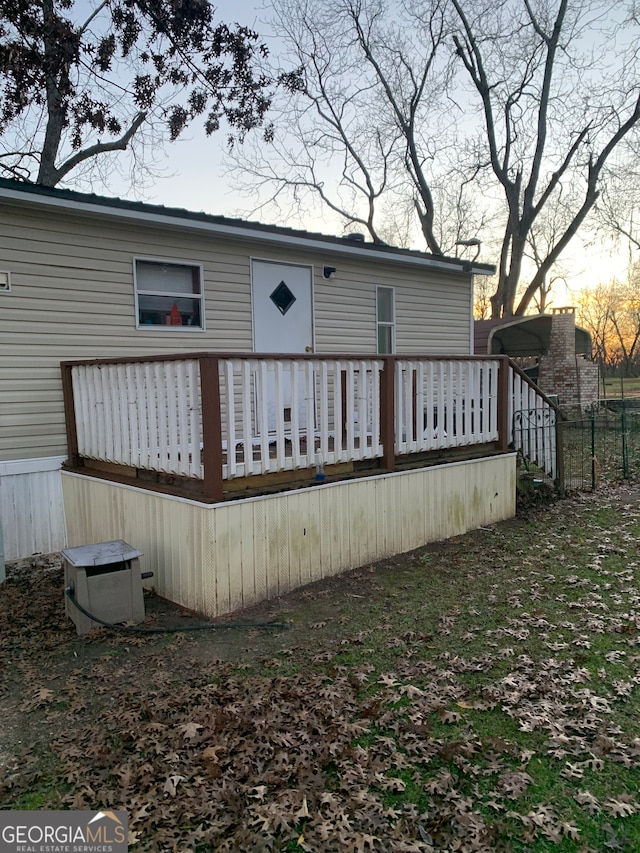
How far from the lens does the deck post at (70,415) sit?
623 centimetres

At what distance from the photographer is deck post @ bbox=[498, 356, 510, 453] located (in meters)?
7.16

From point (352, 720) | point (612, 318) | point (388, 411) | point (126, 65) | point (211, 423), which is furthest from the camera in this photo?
point (612, 318)

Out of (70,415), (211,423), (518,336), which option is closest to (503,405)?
(211,423)

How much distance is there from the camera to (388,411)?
5910 millimetres

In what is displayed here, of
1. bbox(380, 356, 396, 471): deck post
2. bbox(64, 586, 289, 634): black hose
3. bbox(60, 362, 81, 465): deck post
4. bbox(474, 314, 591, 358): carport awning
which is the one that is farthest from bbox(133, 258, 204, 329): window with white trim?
bbox(474, 314, 591, 358): carport awning

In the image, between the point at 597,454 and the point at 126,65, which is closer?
the point at 126,65

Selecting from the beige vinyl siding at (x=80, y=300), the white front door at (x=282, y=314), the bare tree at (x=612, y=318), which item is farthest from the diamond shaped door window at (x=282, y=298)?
the bare tree at (x=612, y=318)

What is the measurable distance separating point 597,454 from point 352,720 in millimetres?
10223

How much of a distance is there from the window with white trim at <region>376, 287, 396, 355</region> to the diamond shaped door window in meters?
1.72

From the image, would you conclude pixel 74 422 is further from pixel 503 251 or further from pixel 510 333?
pixel 503 251

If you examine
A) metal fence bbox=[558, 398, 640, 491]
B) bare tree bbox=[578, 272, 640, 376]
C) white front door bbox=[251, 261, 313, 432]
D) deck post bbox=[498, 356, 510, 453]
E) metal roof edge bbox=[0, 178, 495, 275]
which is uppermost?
bare tree bbox=[578, 272, 640, 376]

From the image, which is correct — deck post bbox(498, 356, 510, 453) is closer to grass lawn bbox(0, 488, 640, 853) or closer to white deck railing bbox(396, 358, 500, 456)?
white deck railing bbox(396, 358, 500, 456)

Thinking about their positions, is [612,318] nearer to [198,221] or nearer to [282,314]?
[282,314]

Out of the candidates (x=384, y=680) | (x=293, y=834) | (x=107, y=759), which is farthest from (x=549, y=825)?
(x=107, y=759)
